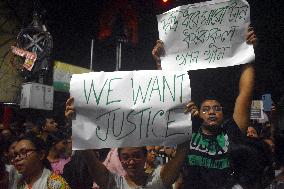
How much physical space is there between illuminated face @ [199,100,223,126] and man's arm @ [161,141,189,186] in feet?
1.80

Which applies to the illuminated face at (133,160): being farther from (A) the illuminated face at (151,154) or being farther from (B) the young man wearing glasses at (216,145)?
(A) the illuminated face at (151,154)

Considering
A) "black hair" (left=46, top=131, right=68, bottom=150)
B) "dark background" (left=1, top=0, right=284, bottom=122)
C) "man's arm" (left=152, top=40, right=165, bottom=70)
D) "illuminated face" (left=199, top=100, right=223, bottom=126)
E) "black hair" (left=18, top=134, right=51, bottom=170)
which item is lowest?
"black hair" (left=46, top=131, right=68, bottom=150)

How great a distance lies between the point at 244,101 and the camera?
2.97m

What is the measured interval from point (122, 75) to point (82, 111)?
0.36 meters

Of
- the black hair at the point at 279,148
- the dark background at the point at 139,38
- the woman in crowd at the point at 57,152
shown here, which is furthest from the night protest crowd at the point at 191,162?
the dark background at the point at 139,38

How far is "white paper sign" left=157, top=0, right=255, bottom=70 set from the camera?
3084 mm

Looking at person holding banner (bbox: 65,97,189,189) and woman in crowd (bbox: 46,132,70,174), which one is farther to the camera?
woman in crowd (bbox: 46,132,70,174)

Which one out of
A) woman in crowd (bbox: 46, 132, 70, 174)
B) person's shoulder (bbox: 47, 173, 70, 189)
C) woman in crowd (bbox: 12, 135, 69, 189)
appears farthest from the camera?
woman in crowd (bbox: 46, 132, 70, 174)

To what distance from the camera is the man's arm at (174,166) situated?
2617mm

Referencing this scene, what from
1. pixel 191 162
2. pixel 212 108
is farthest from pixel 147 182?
pixel 212 108

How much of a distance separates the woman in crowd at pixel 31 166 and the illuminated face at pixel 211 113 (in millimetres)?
1221

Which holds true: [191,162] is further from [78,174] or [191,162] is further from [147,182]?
[78,174]

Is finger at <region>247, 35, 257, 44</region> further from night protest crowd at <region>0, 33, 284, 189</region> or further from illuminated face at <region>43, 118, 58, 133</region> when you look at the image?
illuminated face at <region>43, 118, 58, 133</region>

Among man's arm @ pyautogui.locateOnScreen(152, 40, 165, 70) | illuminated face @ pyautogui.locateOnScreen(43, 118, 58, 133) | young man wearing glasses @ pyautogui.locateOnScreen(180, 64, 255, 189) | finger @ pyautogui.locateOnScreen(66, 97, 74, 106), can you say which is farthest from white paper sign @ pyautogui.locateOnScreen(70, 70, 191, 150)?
illuminated face @ pyautogui.locateOnScreen(43, 118, 58, 133)
